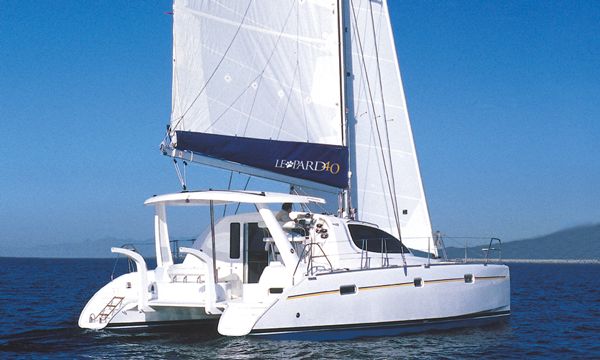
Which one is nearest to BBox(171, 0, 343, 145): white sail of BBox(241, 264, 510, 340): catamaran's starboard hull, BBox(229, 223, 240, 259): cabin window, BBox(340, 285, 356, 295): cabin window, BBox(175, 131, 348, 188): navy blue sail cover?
BBox(175, 131, 348, 188): navy blue sail cover

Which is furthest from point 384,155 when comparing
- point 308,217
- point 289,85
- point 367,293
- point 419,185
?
point 367,293

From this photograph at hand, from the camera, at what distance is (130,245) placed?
14867mm

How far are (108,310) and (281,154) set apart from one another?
15.6 feet

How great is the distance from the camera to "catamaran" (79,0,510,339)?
13.4 metres

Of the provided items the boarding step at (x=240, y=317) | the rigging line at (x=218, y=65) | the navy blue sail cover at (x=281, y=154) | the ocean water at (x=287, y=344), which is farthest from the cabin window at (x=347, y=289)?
the rigging line at (x=218, y=65)

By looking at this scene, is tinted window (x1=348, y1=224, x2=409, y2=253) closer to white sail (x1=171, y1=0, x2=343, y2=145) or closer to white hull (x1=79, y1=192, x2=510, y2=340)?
white hull (x1=79, y1=192, x2=510, y2=340)

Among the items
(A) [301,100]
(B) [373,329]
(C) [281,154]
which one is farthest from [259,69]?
(B) [373,329]

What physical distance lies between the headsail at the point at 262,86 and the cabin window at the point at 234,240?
1.31m

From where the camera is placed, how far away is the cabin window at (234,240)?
15133 mm

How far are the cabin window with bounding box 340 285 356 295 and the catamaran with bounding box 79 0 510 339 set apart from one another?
0.08ft

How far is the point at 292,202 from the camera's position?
45.8 feet

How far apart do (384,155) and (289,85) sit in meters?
3.40

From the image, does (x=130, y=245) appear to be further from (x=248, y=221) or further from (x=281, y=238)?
(x=281, y=238)

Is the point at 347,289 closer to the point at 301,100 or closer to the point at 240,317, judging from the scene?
the point at 240,317
